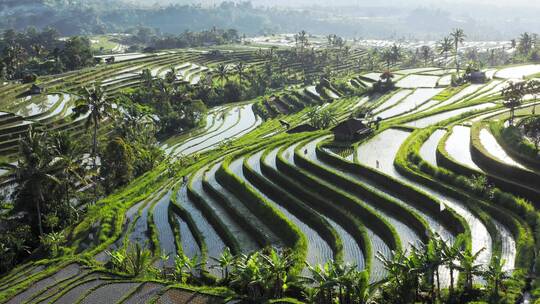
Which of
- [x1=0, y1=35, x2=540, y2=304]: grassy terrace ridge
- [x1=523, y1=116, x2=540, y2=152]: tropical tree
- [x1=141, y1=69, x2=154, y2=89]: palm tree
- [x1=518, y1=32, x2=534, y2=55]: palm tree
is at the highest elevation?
[x1=518, y1=32, x2=534, y2=55]: palm tree

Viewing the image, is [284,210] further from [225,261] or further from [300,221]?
[225,261]

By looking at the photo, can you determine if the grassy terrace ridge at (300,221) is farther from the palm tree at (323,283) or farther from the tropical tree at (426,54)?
the tropical tree at (426,54)

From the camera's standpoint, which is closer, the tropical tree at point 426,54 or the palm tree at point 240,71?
the palm tree at point 240,71

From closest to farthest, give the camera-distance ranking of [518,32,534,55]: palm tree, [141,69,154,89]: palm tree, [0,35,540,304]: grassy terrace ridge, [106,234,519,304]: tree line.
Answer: [106,234,519,304]: tree line → [0,35,540,304]: grassy terrace ridge → [141,69,154,89]: palm tree → [518,32,534,55]: palm tree

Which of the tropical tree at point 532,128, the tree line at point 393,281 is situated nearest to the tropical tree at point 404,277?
the tree line at point 393,281

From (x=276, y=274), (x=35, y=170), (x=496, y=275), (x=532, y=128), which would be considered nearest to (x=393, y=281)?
(x=496, y=275)

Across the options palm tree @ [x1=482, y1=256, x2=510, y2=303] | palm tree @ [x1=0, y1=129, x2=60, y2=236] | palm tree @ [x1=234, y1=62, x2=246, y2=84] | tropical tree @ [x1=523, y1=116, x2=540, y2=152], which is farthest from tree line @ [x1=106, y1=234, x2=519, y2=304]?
palm tree @ [x1=234, y1=62, x2=246, y2=84]

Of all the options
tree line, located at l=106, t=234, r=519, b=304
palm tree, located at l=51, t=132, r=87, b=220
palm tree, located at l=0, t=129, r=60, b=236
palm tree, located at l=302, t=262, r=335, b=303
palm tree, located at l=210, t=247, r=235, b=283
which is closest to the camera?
tree line, located at l=106, t=234, r=519, b=304

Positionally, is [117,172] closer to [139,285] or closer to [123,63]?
[139,285]

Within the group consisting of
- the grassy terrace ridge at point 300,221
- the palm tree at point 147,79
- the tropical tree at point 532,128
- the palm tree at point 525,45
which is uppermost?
the palm tree at point 525,45

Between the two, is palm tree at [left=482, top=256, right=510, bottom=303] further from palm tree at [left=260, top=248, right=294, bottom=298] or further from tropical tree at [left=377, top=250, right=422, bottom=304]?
palm tree at [left=260, top=248, right=294, bottom=298]
